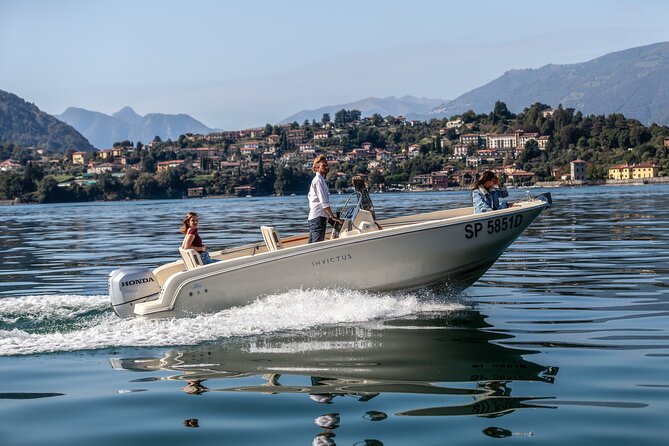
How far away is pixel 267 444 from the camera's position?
6102 millimetres

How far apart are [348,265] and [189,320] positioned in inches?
80.6

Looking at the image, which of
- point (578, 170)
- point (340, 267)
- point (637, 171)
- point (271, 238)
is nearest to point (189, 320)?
point (271, 238)

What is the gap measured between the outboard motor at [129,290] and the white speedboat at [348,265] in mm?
13

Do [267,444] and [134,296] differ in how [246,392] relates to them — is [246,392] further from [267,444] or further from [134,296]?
[134,296]

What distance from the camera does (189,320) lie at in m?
10.7

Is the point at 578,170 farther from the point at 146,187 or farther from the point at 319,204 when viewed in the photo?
the point at 319,204

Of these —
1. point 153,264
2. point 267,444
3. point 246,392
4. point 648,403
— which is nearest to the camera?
point 267,444

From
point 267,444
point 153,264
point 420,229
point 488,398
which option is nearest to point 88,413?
point 267,444

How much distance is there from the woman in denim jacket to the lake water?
134 centimetres

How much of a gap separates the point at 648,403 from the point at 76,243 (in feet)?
80.8

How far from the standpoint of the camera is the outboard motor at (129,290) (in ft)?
37.8

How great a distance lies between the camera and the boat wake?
32.3 ft

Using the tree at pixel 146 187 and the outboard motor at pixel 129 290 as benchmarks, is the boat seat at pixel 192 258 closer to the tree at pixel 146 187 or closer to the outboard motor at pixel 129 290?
the outboard motor at pixel 129 290

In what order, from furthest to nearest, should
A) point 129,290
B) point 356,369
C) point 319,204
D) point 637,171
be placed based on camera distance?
point 637,171
point 319,204
point 129,290
point 356,369
